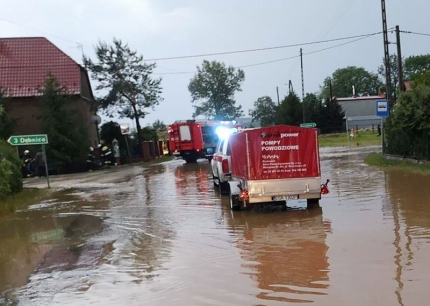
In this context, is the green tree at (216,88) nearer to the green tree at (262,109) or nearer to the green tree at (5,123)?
the green tree at (262,109)

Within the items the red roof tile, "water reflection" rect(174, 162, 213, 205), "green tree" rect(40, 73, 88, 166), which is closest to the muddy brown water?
"water reflection" rect(174, 162, 213, 205)

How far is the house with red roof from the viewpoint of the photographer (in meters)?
40.5

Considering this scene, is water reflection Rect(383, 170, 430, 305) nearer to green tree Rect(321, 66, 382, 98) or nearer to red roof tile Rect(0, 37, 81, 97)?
red roof tile Rect(0, 37, 81, 97)

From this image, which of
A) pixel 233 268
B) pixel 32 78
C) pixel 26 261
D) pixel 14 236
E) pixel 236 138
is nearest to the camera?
pixel 233 268

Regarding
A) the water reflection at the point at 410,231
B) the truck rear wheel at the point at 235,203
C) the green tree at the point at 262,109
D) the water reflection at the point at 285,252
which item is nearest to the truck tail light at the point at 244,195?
the water reflection at the point at 285,252

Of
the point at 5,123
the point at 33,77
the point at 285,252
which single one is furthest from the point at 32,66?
the point at 285,252

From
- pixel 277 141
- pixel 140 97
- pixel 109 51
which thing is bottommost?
pixel 277 141

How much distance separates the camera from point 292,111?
68.5 m

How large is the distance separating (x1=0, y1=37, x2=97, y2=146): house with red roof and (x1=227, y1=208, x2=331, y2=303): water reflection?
91.3 ft

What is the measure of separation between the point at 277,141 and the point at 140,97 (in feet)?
121

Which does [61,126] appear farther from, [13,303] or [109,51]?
[13,303]

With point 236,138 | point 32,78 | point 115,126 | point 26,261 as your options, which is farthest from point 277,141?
point 115,126

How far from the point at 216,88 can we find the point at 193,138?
70122 mm

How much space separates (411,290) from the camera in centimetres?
638
